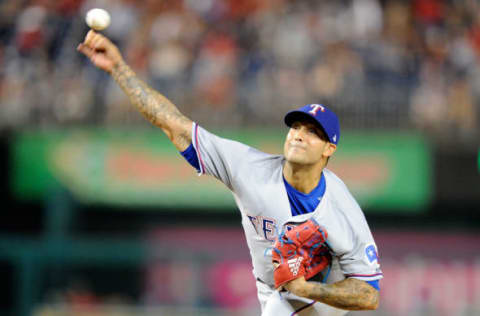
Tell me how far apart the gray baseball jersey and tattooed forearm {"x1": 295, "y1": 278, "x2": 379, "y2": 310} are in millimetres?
65

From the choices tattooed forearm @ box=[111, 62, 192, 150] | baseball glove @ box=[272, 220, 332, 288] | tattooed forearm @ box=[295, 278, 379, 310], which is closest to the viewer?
baseball glove @ box=[272, 220, 332, 288]

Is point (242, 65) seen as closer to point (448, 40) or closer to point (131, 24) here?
point (131, 24)

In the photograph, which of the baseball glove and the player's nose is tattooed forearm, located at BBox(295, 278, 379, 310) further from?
the player's nose

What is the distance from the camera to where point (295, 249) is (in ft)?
12.3

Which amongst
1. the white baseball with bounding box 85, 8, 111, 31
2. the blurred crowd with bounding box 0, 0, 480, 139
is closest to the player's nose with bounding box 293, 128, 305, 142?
the white baseball with bounding box 85, 8, 111, 31

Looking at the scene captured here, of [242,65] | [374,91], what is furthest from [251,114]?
[374,91]

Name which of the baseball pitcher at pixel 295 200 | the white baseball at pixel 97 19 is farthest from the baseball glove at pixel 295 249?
the white baseball at pixel 97 19

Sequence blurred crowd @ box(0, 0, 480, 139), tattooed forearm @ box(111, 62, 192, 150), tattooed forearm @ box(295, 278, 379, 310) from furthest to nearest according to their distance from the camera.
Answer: blurred crowd @ box(0, 0, 480, 139) → tattooed forearm @ box(111, 62, 192, 150) → tattooed forearm @ box(295, 278, 379, 310)

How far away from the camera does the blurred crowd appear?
32.7ft

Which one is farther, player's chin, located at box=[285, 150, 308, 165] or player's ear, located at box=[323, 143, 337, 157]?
player's ear, located at box=[323, 143, 337, 157]

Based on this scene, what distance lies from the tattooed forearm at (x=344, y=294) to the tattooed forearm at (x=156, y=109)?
951 mm

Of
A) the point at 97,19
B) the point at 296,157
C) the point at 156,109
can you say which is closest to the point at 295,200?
the point at 296,157

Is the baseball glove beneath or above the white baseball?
beneath

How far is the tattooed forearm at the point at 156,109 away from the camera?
3.94 m
